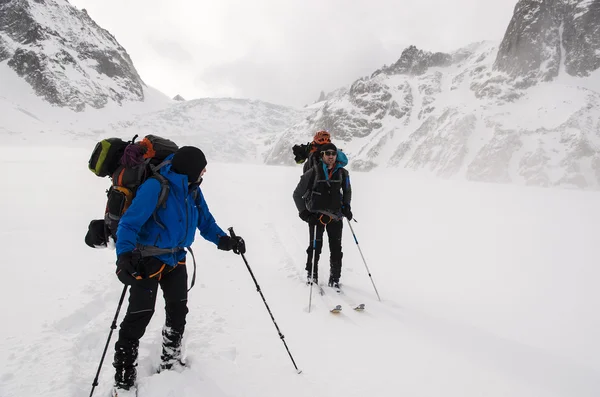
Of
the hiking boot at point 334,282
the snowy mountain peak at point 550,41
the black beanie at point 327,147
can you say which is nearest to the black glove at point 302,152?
the black beanie at point 327,147

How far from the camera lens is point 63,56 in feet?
498

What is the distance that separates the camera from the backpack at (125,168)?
10.1 feet

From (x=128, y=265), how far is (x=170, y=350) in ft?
4.05

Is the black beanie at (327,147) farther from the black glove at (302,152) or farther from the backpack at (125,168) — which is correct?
the backpack at (125,168)

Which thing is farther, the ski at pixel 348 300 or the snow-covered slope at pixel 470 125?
the snow-covered slope at pixel 470 125

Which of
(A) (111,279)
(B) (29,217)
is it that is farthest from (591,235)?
(B) (29,217)

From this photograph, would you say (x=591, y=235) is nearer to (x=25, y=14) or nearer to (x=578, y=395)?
(x=578, y=395)

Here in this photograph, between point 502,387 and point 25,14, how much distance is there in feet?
707

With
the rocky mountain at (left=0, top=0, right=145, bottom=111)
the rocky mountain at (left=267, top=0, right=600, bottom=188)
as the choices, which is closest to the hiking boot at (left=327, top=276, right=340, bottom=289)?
the rocky mountain at (left=267, top=0, right=600, bottom=188)

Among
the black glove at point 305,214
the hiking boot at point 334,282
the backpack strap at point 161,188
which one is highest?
the backpack strap at point 161,188

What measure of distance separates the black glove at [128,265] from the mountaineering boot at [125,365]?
28.6 inches

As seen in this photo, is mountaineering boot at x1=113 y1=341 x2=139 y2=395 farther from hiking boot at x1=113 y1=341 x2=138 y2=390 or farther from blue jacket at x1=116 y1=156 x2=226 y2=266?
blue jacket at x1=116 y1=156 x2=226 y2=266

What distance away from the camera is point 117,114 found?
14888cm

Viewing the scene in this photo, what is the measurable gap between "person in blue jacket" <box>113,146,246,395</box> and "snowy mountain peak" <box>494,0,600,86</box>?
117888mm
